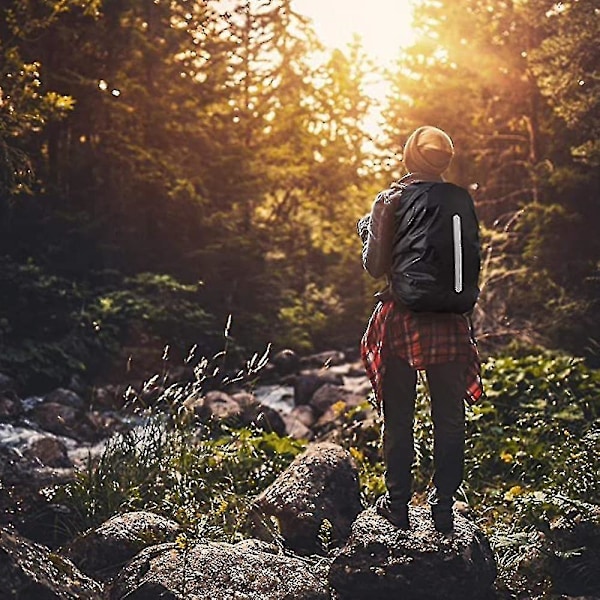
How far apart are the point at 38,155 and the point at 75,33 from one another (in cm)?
198

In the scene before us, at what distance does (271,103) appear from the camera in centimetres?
2033

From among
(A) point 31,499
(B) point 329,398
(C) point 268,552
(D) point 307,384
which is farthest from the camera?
(D) point 307,384

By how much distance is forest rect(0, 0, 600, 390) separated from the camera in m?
11.3

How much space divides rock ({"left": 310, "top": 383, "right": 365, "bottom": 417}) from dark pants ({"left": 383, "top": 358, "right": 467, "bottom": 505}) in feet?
20.7

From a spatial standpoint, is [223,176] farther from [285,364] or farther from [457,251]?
[457,251]

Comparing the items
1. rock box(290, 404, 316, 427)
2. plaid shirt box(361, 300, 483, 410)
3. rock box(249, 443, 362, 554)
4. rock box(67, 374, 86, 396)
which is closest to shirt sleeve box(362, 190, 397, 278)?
plaid shirt box(361, 300, 483, 410)

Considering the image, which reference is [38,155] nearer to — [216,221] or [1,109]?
[216,221]

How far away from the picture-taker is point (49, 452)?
24.3ft

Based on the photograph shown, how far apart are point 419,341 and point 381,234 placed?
0.59 metres

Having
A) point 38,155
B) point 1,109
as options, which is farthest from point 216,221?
point 1,109

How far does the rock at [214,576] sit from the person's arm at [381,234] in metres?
1.60

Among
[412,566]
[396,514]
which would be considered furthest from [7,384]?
[412,566]

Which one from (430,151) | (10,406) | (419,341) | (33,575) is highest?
(430,151)

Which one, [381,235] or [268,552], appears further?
[268,552]
